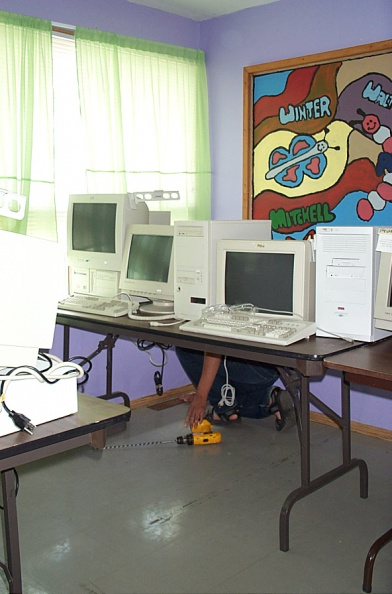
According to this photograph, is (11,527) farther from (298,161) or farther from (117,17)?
(117,17)

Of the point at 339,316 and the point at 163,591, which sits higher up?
the point at 339,316

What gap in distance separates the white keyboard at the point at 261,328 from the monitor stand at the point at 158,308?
1.43ft

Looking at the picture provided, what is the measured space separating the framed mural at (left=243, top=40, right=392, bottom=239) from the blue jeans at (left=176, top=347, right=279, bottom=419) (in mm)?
894

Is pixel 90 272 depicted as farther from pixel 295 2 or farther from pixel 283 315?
pixel 295 2

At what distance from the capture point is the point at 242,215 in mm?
4508

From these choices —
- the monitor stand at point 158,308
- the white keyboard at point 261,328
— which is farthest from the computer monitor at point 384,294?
the monitor stand at point 158,308

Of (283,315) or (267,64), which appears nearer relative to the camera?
(283,315)

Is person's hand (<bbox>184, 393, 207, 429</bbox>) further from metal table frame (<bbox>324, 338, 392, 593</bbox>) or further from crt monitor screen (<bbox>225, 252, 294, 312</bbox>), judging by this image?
metal table frame (<bbox>324, 338, 392, 593</bbox>)

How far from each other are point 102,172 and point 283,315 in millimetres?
1664

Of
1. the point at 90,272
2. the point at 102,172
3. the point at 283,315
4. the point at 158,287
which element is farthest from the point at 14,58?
the point at 283,315

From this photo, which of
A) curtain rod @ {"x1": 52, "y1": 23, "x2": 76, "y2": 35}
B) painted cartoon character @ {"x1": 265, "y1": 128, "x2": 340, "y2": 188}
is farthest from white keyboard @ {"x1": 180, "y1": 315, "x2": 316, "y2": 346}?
curtain rod @ {"x1": 52, "y1": 23, "x2": 76, "y2": 35}

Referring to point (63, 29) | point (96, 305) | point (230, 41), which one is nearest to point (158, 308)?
point (96, 305)

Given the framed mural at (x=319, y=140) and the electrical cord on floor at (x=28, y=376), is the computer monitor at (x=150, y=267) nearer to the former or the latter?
the framed mural at (x=319, y=140)

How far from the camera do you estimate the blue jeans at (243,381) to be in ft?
12.7
